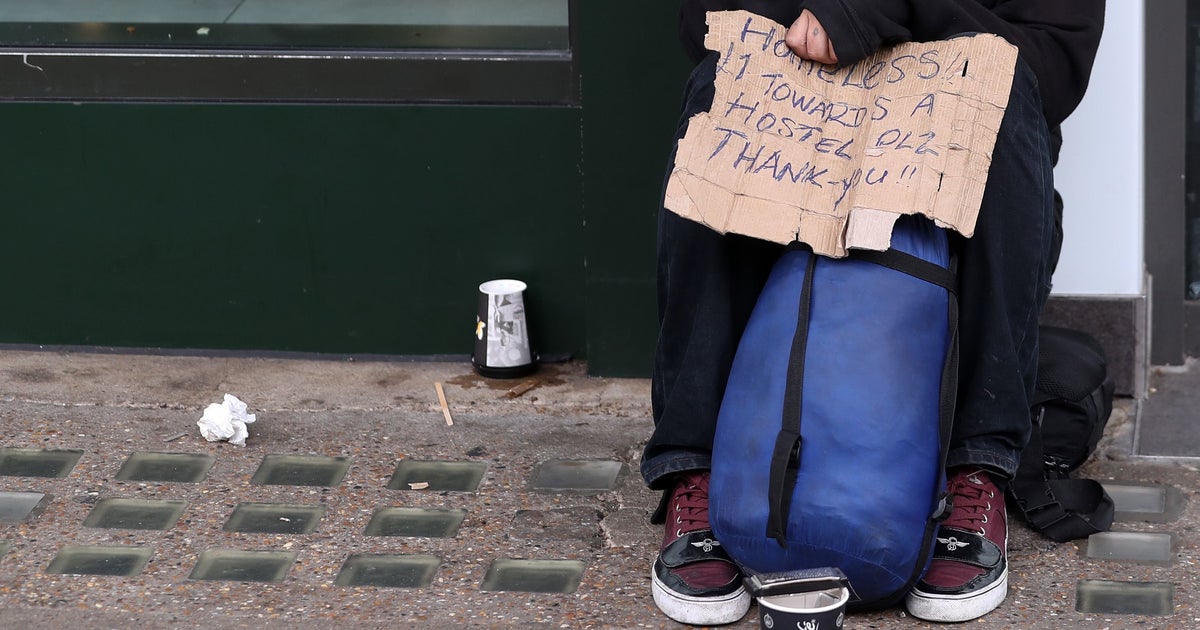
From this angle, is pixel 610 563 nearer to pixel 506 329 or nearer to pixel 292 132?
pixel 506 329

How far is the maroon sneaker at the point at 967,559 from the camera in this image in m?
2.75

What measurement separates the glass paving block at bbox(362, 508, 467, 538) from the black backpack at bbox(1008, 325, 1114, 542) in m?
1.13

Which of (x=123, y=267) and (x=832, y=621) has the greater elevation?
(x=123, y=267)

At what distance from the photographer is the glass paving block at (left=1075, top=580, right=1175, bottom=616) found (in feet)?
9.16

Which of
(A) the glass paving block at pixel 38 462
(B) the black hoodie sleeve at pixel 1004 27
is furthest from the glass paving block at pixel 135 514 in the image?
(B) the black hoodie sleeve at pixel 1004 27

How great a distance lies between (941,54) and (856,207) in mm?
345

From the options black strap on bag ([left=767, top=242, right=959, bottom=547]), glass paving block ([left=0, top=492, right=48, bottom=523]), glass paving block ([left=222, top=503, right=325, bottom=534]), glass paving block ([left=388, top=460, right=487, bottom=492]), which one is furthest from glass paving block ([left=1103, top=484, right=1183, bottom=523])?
glass paving block ([left=0, top=492, right=48, bottom=523])

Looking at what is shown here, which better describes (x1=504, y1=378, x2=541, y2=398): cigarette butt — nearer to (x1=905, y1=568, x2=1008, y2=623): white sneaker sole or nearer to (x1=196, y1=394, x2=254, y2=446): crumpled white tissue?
(x1=196, y1=394, x2=254, y2=446): crumpled white tissue

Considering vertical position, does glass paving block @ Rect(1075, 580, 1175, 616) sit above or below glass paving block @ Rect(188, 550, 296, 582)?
below

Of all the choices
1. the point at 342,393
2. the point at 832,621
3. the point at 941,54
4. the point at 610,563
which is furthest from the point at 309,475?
the point at 941,54

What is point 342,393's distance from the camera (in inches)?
151

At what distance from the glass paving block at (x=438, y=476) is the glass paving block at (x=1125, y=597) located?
1265 mm

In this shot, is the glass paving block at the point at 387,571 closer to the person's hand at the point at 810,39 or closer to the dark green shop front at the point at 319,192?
the dark green shop front at the point at 319,192

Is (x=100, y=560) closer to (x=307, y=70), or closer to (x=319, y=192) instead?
(x=319, y=192)
